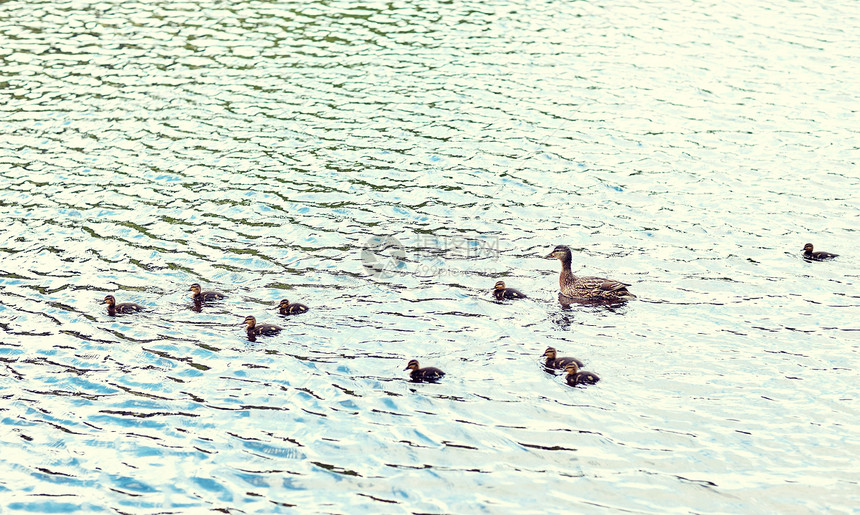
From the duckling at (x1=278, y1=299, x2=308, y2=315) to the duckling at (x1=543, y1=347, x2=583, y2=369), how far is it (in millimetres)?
4595

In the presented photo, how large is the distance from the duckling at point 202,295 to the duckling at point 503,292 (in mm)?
5174

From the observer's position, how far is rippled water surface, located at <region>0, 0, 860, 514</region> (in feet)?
41.9

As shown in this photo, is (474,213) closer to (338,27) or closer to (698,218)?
(698,218)

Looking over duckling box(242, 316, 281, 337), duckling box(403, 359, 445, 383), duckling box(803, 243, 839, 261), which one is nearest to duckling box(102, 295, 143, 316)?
duckling box(242, 316, 281, 337)

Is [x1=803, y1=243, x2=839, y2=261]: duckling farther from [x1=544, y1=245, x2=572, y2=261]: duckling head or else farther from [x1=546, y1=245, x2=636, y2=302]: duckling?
[x1=544, y1=245, x2=572, y2=261]: duckling head

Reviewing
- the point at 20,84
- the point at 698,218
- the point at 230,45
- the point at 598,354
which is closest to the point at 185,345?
the point at 598,354

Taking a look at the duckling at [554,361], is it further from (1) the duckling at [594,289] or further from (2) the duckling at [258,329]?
(2) the duckling at [258,329]

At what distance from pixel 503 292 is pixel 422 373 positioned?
3400 mm

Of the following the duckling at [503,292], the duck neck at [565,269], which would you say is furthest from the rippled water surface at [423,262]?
the duck neck at [565,269]

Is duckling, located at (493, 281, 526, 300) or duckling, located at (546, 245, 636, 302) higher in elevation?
duckling, located at (546, 245, 636, 302)

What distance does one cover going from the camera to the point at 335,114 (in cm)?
2764

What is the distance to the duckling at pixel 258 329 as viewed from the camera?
1584cm

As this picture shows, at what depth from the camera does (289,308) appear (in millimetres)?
16656

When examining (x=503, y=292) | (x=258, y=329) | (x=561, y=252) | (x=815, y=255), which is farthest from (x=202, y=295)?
(x=815, y=255)
